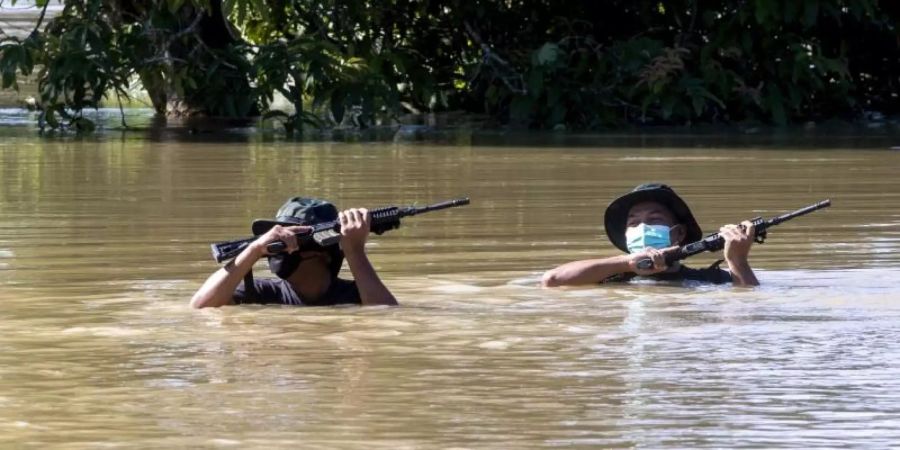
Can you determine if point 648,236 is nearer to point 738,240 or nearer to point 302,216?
point 738,240

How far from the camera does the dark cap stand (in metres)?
8.14

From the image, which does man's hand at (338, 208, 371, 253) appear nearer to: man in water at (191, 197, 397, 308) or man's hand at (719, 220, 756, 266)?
man in water at (191, 197, 397, 308)

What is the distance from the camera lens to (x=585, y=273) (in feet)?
30.4

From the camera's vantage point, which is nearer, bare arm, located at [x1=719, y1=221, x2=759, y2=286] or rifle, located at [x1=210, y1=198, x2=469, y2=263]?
rifle, located at [x1=210, y1=198, x2=469, y2=263]

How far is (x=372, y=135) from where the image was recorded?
20.2 metres

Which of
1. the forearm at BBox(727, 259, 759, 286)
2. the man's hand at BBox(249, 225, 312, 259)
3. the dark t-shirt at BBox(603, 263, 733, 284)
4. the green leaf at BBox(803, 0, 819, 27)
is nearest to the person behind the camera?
the man's hand at BBox(249, 225, 312, 259)

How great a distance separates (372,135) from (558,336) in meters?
12.5

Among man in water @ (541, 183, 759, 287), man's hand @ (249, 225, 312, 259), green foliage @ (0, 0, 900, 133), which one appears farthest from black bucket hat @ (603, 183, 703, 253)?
green foliage @ (0, 0, 900, 133)

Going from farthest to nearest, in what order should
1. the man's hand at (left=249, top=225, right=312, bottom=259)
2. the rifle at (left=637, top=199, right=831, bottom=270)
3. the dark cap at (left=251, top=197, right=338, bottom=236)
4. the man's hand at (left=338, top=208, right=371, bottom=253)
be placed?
the rifle at (left=637, top=199, right=831, bottom=270) < the dark cap at (left=251, top=197, right=338, bottom=236) < the man's hand at (left=338, top=208, right=371, bottom=253) < the man's hand at (left=249, top=225, right=312, bottom=259)

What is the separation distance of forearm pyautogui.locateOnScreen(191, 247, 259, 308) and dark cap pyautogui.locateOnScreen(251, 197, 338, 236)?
0.14 m

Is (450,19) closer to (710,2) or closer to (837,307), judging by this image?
(710,2)

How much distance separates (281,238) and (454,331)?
757 millimetres

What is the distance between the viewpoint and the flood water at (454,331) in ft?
19.7

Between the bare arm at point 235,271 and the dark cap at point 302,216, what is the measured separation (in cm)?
12
